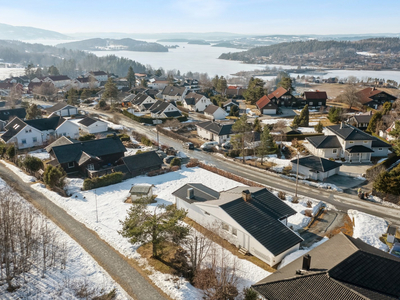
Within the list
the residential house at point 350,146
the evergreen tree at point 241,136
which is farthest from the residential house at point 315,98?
the evergreen tree at point 241,136

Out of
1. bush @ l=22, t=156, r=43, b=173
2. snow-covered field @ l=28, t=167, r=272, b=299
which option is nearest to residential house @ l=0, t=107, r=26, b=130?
bush @ l=22, t=156, r=43, b=173

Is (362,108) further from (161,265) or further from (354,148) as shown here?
(161,265)

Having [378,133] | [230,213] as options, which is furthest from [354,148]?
[230,213]

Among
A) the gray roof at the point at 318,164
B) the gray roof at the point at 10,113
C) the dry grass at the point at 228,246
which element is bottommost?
the dry grass at the point at 228,246

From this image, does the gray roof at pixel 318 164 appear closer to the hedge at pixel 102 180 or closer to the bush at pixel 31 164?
the hedge at pixel 102 180

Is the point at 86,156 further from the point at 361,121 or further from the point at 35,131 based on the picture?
the point at 361,121

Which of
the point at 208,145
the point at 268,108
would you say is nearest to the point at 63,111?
the point at 208,145

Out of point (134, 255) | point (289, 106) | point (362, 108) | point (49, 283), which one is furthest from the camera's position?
point (289, 106)
